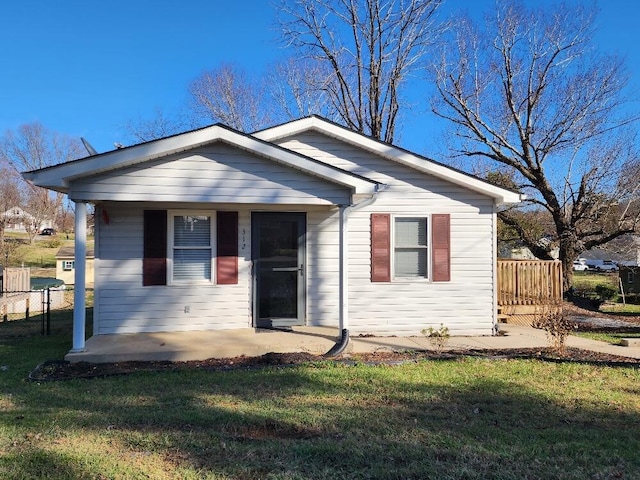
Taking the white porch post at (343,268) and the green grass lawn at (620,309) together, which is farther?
the green grass lawn at (620,309)

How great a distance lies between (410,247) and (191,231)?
155 inches

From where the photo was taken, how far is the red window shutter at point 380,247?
27.9 ft

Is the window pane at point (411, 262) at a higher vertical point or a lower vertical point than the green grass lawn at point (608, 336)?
higher

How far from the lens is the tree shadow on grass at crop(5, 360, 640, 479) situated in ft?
10.8

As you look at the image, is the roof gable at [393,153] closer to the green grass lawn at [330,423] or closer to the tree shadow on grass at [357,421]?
the green grass lawn at [330,423]

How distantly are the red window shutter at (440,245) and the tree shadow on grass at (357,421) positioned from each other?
2725 mm

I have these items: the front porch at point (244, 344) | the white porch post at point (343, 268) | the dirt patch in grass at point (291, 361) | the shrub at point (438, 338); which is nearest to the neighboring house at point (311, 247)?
the white porch post at point (343, 268)

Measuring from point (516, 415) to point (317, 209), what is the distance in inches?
194

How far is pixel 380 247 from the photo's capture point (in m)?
8.50

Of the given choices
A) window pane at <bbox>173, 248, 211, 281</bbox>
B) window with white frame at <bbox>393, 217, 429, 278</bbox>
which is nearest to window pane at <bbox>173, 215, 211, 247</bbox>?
window pane at <bbox>173, 248, 211, 281</bbox>

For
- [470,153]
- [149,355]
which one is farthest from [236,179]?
[470,153]

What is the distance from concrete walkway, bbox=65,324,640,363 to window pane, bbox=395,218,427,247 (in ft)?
5.67

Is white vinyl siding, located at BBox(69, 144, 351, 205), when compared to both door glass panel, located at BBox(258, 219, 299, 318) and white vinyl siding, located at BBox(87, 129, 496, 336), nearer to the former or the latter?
white vinyl siding, located at BBox(87, 129, 496, 336)

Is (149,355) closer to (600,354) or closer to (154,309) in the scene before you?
(154,309)
